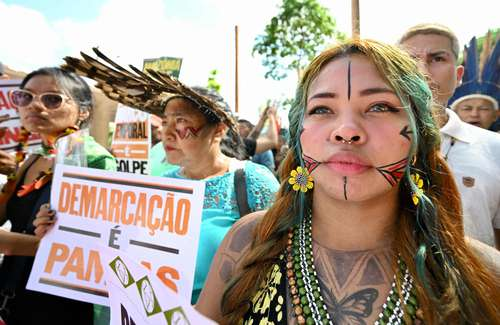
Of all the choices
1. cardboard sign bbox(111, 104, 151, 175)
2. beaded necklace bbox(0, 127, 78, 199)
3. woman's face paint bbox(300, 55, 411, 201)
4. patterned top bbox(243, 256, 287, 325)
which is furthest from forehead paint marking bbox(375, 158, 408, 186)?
beaded necklace bbox(0, 127, 78, 199)

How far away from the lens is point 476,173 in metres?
2.12

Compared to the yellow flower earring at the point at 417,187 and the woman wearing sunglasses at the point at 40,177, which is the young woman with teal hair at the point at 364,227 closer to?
the yellow flower earring at the point at 417,187

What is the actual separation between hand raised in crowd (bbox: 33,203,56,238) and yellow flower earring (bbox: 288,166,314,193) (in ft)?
4.72

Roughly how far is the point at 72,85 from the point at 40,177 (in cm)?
65

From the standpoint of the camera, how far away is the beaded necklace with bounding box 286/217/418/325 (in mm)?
1157

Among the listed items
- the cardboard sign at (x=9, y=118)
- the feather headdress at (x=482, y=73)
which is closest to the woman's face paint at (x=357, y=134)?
the feather headdress at (x=482, y=73)

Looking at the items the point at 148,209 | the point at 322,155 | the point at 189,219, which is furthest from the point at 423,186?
the point at 148,209

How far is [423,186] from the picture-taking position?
1.41m

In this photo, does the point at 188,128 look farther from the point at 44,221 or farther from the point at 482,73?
the point at 482,73

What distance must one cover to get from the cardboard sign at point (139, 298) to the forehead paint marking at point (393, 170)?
673 millimetres

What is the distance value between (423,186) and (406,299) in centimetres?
42

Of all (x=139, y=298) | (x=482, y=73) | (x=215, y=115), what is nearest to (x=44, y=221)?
(x=215, y=115)

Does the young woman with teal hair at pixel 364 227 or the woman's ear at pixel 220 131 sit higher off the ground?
the woman's ear at pixel 220 131

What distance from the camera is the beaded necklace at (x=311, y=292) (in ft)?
3.80
